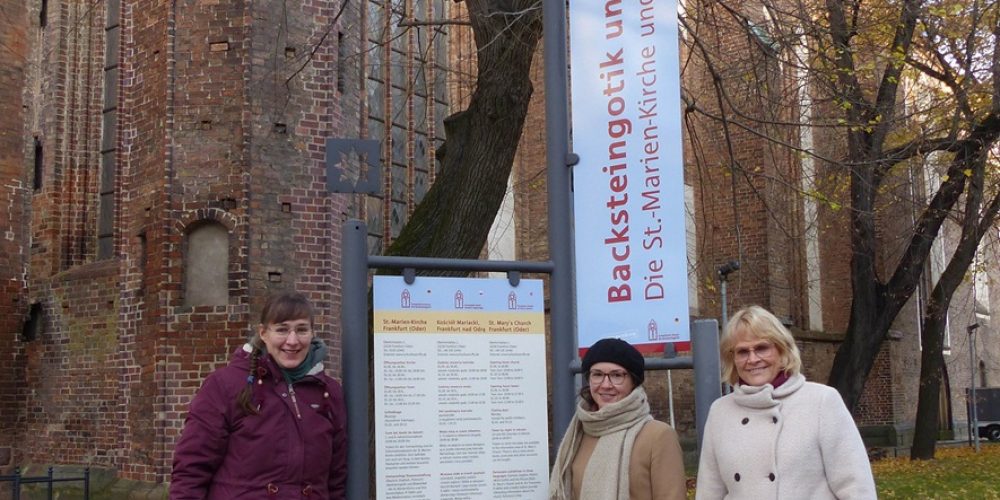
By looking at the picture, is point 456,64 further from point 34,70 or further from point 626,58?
point 626,58

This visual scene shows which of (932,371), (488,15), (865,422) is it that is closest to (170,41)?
(488,15)

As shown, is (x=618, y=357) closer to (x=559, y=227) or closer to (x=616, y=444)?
(x=616, y=444)

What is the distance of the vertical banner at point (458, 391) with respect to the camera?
4.05 m

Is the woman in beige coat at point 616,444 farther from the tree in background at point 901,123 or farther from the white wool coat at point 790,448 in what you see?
the tree in background at point 901,123

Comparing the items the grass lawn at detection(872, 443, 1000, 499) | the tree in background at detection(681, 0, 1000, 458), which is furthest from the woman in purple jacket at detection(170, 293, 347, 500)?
the grass lawn at detection(872, 443, 1000, 499)

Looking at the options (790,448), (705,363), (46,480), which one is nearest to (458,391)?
(705,363)

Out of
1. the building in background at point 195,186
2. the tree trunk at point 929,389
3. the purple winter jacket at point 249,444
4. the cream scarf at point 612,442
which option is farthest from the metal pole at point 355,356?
the tree trunk at point 929,389

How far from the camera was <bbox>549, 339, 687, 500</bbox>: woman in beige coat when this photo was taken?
138 inches

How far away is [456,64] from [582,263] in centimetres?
1485

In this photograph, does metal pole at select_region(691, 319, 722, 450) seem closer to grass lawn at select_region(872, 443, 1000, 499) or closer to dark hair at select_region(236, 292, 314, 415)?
dark hair at select_region(236, 292, 314, 415)

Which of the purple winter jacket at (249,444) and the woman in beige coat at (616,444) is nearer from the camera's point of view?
the woman in beige coat at (616,444)

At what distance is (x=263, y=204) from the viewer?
487 inches

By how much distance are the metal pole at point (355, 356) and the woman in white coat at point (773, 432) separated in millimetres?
1202

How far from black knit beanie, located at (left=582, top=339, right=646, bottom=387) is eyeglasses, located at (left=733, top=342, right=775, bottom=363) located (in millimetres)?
318
